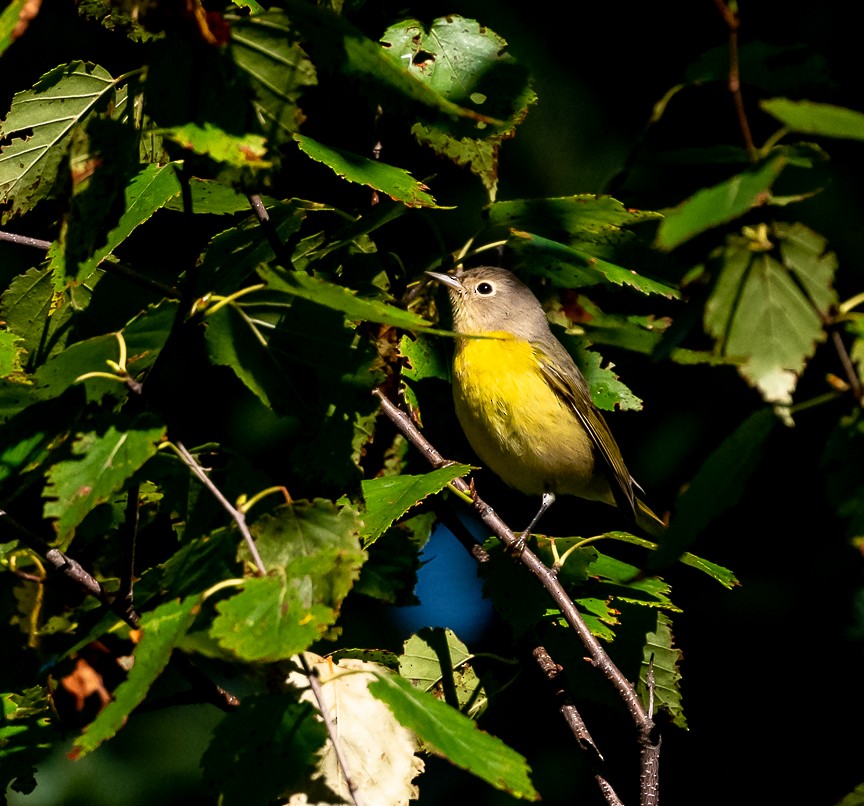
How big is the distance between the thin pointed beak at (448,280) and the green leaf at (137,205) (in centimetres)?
99

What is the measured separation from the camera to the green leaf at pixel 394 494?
2.24 m

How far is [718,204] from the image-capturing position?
4.29ft

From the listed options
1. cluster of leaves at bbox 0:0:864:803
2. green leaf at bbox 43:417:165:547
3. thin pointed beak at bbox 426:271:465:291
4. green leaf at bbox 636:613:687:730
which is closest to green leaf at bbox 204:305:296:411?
cluster of leaves at bbox 0:0:864:803

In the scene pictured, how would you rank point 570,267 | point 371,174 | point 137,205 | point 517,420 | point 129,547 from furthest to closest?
point 517,420, point 570,267, point 371,174, point 137,205, point 129,547

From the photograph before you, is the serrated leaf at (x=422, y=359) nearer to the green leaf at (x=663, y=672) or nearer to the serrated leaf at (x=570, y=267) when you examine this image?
the serrated leaf at (x=570, y=267)

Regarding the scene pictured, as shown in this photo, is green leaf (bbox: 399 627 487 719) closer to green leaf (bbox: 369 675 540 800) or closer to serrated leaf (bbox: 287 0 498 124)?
green leaf (bbox: 369 675 540 800)

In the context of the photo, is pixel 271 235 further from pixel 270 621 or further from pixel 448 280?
pixel 448 280

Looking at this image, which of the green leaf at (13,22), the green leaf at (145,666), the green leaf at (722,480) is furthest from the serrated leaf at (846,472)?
the green leaf at (13,22)

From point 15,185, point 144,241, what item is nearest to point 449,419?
point 144,241

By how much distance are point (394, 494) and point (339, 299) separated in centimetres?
89

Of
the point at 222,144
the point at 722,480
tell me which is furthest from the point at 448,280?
the point at 722,480

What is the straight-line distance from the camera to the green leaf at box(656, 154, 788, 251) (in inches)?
50.6

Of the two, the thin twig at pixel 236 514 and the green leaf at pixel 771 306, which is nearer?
the green leaf at pixel 771 306

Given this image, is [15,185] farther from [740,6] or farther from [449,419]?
[740,6]
